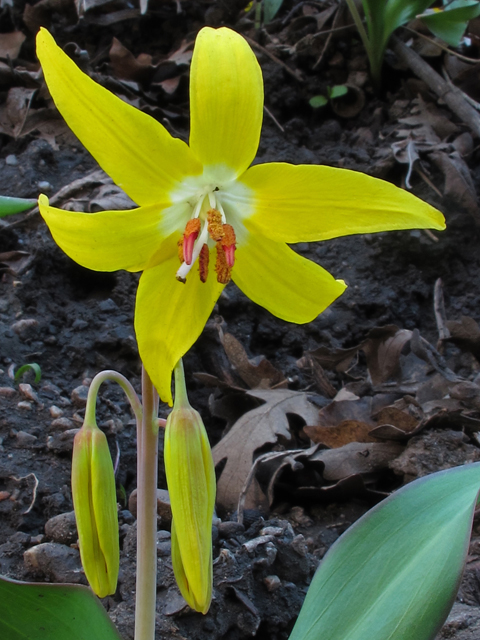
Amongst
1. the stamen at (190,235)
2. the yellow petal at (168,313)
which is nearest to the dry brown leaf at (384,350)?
the yellow petal at (168,313)

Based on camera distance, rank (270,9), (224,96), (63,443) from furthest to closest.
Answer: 1. (270,9)
2. (63,443)
3. (224,96)

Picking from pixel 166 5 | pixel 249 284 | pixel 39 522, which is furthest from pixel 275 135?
pixel 39 522

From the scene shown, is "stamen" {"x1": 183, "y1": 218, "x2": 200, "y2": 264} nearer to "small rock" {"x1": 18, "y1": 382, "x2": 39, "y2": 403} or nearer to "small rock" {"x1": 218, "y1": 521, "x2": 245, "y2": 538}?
"small rock" {"x1": 218, "y1": 521, "x2": 245, "y2": 538}

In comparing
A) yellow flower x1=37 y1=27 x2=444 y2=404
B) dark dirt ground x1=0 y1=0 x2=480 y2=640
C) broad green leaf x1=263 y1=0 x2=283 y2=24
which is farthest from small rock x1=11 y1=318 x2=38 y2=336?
broad green leaf x1=263 y1=0 x2=283 y2=24

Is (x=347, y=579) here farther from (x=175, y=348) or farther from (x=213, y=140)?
(x=213, y=140)

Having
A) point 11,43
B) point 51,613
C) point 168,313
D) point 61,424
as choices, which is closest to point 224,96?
point 168,313

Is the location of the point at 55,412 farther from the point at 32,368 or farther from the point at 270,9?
the point at 270,9
